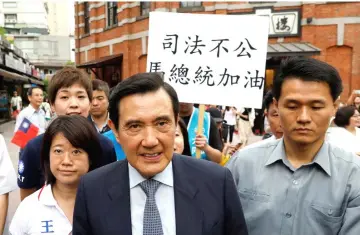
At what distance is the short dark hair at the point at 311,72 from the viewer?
5.08ft

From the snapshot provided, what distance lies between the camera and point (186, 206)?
1.46 meters

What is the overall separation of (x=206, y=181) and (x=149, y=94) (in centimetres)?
44

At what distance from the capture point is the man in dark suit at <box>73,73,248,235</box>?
4.73 feet

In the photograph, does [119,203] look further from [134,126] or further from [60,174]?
[60,174]

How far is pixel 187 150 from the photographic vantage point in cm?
292

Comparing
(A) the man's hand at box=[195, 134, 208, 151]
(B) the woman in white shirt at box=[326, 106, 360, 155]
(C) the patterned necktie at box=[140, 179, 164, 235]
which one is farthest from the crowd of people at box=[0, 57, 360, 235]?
(B) the woman in white shirt at box=[326, 106, 360, 155]

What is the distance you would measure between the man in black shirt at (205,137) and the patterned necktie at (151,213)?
1.54 m

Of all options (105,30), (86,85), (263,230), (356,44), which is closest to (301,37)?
(356,44)

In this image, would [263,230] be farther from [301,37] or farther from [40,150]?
[301,37]

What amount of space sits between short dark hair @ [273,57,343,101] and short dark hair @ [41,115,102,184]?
1.16 meters

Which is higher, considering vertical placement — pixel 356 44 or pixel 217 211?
pixel 356 44

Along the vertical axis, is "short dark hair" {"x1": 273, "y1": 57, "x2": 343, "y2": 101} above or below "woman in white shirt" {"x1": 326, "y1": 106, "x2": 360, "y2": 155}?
above

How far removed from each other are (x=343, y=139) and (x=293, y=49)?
25.5ft

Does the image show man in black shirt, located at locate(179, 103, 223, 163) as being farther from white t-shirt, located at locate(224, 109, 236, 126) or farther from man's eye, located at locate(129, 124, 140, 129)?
white t-shirt, located at locate(224, 109, 236, 126)
